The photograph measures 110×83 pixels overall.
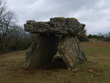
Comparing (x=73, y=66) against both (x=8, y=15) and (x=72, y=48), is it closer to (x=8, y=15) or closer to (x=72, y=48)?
(x=72, y=48)

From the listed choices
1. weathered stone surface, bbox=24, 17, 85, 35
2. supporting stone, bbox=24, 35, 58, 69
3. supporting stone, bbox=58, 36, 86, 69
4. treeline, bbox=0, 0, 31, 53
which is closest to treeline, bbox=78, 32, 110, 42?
treeline, bbox=0, 0, 31, 53

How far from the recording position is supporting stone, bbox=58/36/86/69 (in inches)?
459

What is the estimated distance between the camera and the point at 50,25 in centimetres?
1160

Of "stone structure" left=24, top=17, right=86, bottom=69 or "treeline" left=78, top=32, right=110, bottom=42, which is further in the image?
"treeline" left=78, top=32, right=110, bottom=42

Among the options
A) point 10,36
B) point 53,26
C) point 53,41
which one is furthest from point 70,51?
point 10,36

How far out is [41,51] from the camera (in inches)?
506

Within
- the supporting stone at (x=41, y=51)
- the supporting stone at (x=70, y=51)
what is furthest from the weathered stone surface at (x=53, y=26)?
the supporting stone at (x=41, y=51)

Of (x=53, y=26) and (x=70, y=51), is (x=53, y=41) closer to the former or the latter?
(x=70, y=51)

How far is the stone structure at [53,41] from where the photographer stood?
11.5 metres

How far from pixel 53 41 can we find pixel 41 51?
1.64 metres

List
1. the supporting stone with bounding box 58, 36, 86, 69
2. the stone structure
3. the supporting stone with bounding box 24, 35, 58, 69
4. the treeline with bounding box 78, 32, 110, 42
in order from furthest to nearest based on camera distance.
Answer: the treeline with bounding box 78, 32, 110, 42, the supporting stone with bounding box 24, 35, 58, 69, the supporting stone with bounding box 58, 36, 86, 69, the stone structure

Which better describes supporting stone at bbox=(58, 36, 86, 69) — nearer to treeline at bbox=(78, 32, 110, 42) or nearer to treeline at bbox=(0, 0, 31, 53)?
treeline at bbox=(0, 0, 31, 53)

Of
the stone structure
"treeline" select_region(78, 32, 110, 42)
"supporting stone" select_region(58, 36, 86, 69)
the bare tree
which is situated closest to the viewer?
the stone structure

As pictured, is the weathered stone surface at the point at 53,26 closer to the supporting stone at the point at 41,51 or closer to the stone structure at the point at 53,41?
the stone structure at the point at 53,41
